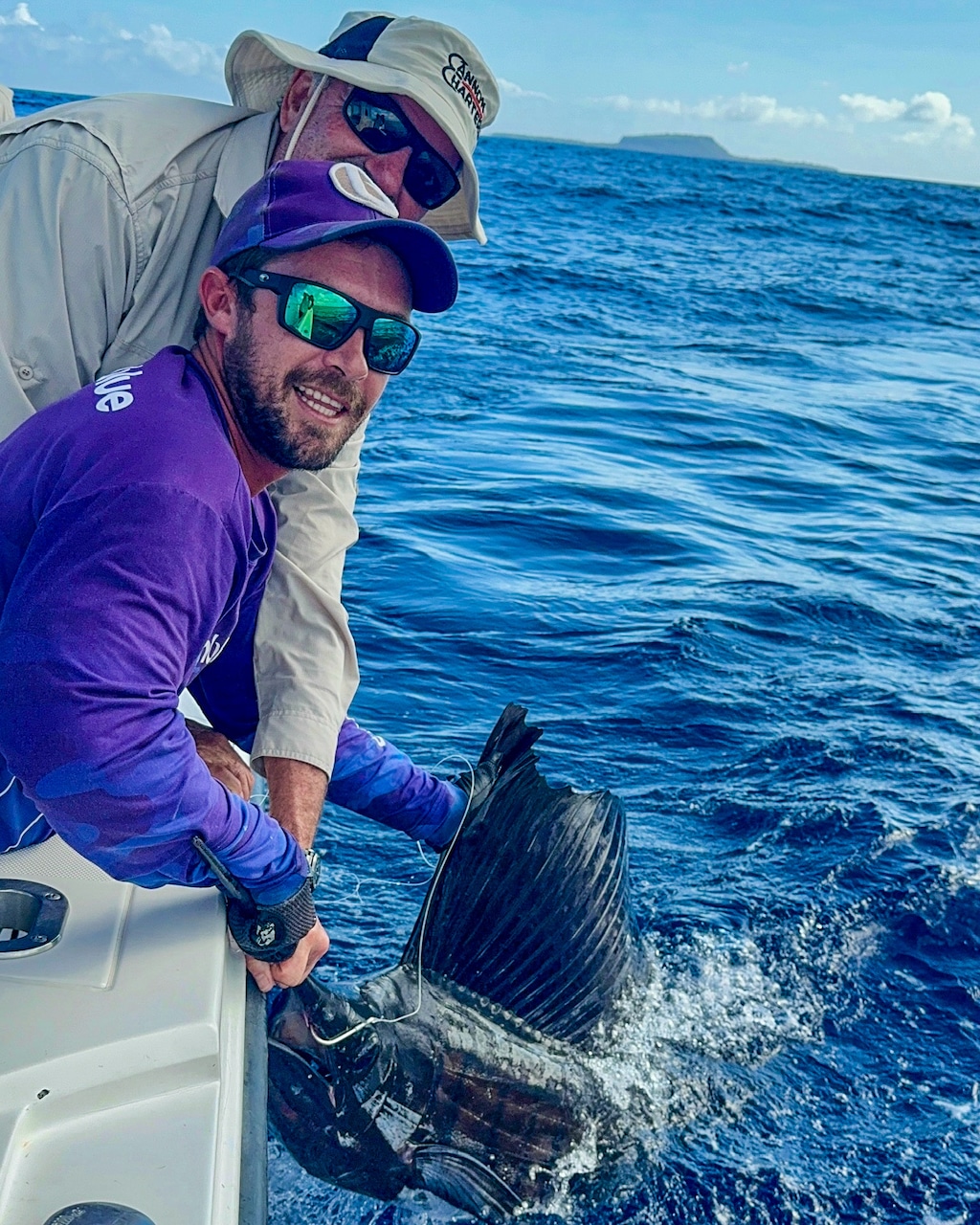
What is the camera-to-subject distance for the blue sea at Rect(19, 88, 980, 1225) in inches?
121

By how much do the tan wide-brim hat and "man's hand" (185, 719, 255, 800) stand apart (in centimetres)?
117

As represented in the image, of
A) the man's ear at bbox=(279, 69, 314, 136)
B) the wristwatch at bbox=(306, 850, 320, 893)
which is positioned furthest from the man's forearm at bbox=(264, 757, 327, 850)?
the man's ear at bbox=(279, 69, 314, 136)

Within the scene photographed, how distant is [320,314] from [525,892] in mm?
1181

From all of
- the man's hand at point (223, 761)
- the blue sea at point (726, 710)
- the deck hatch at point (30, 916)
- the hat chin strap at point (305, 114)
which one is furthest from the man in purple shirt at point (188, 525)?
the blue sea at point (726, 710)

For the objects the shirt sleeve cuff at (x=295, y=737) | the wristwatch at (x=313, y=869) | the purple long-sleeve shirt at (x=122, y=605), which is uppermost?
the purple long-sleeve shirt at (x=122, y=605)

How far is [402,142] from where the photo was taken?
8.78 ft

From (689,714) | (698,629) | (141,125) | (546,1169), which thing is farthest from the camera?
(698,629)

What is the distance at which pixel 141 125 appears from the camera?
2424 millimetres

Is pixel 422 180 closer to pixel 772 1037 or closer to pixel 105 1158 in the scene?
pixel 105 1158

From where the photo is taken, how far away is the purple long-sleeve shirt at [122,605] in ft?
5.35

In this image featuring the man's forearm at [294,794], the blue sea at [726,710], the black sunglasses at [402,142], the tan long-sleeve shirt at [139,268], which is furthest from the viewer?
the blue sea at [726,710]

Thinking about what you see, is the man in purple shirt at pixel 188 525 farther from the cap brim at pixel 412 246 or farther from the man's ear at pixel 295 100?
the man's ear at pixel 295 100

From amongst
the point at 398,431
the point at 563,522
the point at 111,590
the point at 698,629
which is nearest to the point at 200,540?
the point at 111,590

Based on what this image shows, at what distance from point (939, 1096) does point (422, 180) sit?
2366 mm
